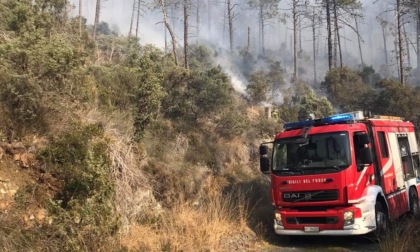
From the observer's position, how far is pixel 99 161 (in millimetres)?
7043

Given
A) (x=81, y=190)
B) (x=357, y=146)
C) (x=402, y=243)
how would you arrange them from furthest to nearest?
(x=357, y=146)
(x=81, y=190)
(x=402, y=243)

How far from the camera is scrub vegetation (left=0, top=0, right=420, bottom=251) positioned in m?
6.35

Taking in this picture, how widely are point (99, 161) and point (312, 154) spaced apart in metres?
4.50

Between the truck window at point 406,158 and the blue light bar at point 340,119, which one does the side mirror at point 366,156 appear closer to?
the blue light bar at point 340,119

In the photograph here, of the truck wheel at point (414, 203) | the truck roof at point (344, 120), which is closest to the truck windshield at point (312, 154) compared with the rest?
the truck roof at point (344, 120)

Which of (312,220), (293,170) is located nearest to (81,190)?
(293,170)

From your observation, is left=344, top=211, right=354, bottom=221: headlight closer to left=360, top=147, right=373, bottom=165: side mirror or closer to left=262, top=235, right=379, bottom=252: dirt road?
left=262, top=235, right=379, bottom=252: dirt road

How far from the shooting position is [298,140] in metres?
9.09

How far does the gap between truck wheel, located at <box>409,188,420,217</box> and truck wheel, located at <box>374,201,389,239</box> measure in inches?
87.3

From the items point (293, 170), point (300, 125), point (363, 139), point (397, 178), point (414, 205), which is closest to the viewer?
point (363, 139)

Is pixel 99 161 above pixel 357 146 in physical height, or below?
below

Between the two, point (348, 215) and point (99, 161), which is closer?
point (99, 161)

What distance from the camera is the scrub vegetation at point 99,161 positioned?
250 inches

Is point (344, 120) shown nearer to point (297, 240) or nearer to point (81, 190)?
point (297, 240)
